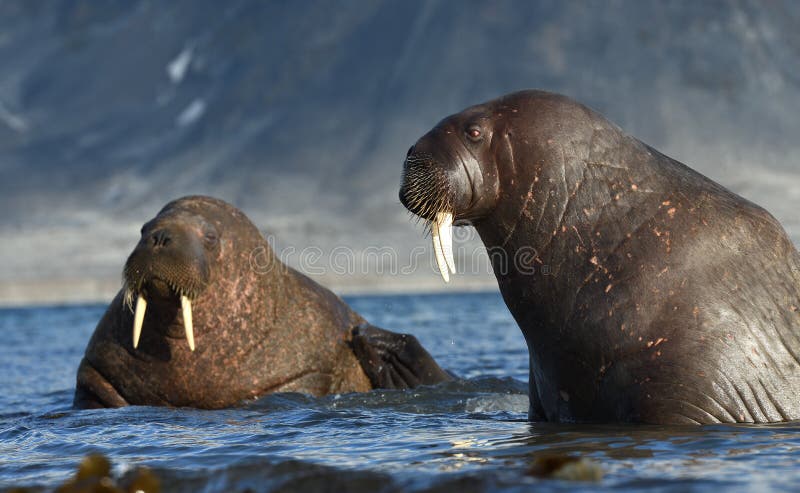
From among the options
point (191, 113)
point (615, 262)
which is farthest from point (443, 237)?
point (191, 113)

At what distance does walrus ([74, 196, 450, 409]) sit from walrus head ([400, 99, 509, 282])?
8.74ft

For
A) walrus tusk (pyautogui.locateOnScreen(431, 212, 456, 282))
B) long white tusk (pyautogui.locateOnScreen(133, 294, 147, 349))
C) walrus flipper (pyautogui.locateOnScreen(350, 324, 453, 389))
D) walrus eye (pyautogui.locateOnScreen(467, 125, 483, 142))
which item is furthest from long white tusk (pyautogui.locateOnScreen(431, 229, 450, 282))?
walrus flipper (pyautogui.locateOnScreen(350, 324, 453, 389))

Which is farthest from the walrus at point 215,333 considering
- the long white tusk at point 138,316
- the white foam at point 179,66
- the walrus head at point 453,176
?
the white foam at point 179,66

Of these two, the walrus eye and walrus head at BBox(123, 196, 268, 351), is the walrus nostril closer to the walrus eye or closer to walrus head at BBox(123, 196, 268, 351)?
walrus head at BBox(123, 196, 268, 351)

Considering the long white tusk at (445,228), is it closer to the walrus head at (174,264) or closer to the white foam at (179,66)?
the walrus head at (174,264)

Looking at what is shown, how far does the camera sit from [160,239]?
9.01 m

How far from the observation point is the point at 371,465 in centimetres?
590

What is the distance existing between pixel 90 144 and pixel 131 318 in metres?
123

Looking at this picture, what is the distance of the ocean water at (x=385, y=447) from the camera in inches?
212

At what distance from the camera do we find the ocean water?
5.39 m

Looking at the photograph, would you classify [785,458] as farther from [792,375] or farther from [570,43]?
[570,43]

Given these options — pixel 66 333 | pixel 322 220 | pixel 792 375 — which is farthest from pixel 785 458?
pixel 322 220

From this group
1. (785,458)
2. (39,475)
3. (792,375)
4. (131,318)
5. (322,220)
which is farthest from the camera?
(322,220)

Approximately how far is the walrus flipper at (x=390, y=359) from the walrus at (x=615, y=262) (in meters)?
3.18
